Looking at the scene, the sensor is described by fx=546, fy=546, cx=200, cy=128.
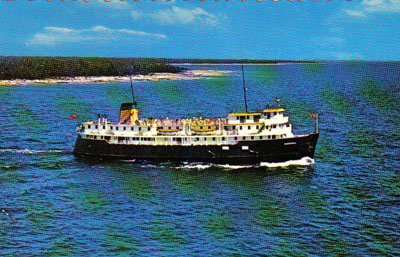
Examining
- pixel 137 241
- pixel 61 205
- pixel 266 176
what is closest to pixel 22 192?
pixel 61 205

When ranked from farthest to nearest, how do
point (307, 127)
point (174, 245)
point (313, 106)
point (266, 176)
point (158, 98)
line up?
point (158, 98), point (313, 106), point (307, 127), point (266, 176), point (174, 245)

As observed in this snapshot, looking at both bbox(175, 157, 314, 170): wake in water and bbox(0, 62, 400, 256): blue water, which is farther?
bbox(175, 157, 314, 170): wake in water

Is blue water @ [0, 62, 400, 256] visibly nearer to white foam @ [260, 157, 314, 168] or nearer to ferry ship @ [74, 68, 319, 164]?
white foam @ [260, 157, 314, 168]

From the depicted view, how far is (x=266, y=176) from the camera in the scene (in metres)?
53.6

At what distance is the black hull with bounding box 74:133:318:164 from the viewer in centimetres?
5806

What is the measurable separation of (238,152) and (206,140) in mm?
3885

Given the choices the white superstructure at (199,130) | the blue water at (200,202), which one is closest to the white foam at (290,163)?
the blue water at (200,202)

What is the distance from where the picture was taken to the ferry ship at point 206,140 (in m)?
58.2

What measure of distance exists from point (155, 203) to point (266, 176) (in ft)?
44.2

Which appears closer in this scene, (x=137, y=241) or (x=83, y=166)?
(x=137, y=241)

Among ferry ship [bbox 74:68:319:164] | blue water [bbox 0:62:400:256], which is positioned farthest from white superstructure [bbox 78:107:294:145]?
blue water [bbox 0:62:400:256]

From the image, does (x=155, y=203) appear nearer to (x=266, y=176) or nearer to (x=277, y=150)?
(x=266, y=176)

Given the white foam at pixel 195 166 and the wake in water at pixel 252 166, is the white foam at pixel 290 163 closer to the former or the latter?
the wake in water at pixel 252 166

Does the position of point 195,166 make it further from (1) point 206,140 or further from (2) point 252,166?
(2) point 252,166
